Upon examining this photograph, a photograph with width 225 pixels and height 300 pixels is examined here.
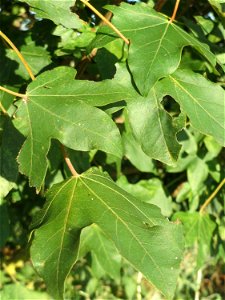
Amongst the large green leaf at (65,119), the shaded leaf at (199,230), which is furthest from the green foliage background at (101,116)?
the shaded leaf at (199,230)

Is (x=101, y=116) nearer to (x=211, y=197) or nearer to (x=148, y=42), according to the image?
(x=148, y=42)

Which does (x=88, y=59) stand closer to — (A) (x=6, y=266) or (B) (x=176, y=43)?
(B) (x=176, y=43)

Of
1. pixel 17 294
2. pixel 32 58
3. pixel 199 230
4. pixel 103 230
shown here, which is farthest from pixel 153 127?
pixel 17 294

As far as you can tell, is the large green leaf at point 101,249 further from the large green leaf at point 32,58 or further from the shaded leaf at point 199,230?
the large green leaf at point 32,58

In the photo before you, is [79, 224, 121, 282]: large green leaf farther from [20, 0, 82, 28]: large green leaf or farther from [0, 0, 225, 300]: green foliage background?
[20, 0, 82, 28]: large green leaf

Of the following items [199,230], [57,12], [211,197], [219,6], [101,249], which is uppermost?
[219,6]
